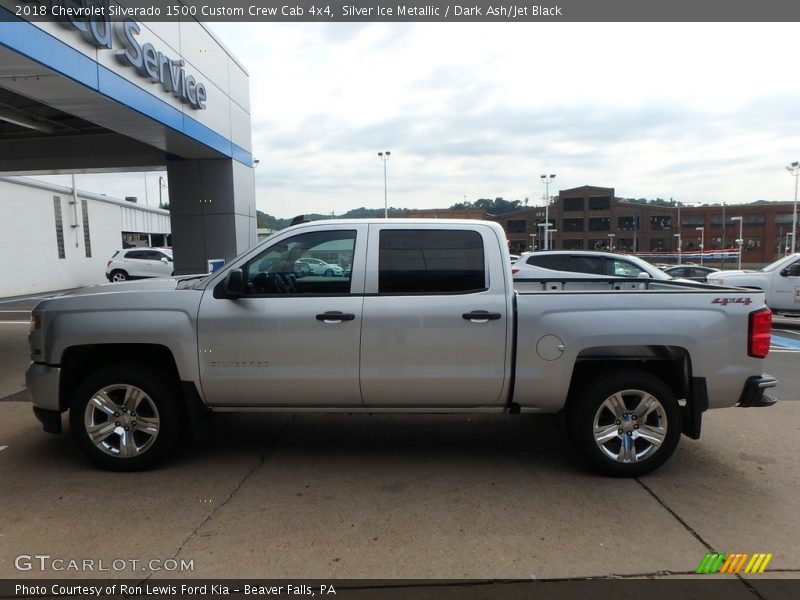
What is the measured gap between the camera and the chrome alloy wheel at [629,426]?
13.7ft

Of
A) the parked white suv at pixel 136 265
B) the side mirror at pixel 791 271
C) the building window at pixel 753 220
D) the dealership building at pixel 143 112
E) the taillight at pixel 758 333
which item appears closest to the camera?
the taillight at pixel 758 333

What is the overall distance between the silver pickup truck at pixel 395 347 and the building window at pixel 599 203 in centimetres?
10576

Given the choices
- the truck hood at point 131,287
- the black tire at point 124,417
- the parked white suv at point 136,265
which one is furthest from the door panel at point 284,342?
the parked white suv at point 136,265

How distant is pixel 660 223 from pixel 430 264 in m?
109

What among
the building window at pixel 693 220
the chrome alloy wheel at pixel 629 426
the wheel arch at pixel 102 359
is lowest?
the chrome alloy wheel at pixel 629 426

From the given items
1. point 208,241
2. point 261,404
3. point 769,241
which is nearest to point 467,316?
point 261,404

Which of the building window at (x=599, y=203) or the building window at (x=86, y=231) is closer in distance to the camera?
the building window at (x=86, y=231)

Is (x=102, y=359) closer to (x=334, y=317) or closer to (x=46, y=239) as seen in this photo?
(x=334, y=317)

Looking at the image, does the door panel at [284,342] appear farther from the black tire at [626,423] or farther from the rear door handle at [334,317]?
the black tire at [626,423]

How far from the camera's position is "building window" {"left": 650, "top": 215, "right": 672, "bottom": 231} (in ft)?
334

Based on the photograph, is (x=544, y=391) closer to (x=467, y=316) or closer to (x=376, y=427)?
(x=467, y=316)

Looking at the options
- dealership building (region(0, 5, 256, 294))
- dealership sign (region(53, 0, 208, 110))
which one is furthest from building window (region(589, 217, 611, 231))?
dealership sign (region(53, 0, 208, 110))

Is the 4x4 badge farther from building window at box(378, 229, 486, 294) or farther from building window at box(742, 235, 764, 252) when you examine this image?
building window at box(742, 235, 764, 252)

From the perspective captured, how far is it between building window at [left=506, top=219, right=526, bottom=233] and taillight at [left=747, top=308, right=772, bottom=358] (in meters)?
106
